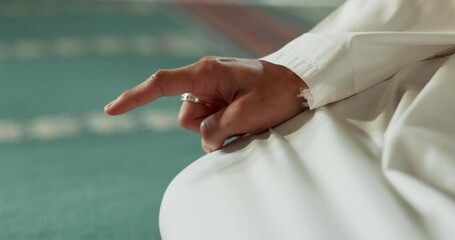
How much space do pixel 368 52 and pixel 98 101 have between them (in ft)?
2.95

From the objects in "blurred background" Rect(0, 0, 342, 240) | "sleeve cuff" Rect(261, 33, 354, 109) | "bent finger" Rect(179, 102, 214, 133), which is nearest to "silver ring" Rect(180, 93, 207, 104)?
"bent finger" Rect(179, 102, 214, 133)

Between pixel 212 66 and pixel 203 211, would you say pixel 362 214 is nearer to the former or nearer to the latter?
pixel 203 211

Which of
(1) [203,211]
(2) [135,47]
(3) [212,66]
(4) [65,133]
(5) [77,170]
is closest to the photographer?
(1) [203,211]

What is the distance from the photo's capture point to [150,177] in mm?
1078

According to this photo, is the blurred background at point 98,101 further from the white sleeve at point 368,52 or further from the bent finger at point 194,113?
the white sleeve at point 368,52

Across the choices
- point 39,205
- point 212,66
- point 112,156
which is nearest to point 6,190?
point 39,205

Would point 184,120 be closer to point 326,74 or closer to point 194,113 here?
point 194,113

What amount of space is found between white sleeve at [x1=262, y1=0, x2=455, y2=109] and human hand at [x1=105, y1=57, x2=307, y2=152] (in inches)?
0.7

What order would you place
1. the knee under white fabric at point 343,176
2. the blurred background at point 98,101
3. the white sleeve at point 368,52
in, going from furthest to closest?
the blurred background at point 98,101, the white sleeve at point 368,52, the knee under white fabric at point 343,176

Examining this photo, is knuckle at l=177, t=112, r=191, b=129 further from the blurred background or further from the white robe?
the blurred background

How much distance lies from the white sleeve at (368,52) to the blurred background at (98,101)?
1.33 ft

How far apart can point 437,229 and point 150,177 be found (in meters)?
0.71

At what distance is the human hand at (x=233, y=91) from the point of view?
0.62m

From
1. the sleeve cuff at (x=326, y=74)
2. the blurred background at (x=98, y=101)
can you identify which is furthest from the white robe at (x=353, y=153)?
the blurred background at (x=98, y=101)
